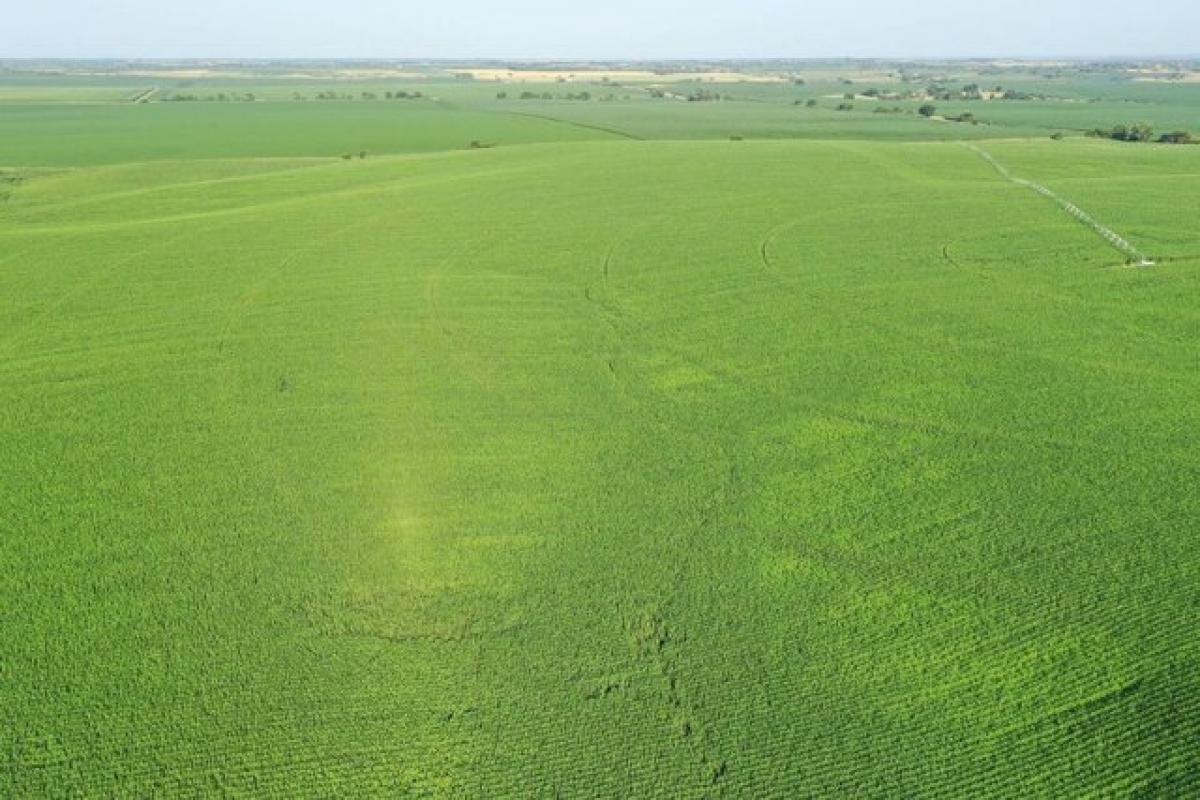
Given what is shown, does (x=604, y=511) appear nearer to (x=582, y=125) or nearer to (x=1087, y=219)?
(x=1087, y=219)

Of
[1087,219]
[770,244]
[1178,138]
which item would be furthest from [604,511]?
[1178,138]

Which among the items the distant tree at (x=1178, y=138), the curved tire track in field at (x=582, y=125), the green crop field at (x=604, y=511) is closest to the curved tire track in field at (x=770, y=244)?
the green crop field at (x=604, y=511)

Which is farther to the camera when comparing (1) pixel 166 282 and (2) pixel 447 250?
(2) pixel 447 250

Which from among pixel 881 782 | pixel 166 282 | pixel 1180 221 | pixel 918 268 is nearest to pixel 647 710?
pixel 881 782

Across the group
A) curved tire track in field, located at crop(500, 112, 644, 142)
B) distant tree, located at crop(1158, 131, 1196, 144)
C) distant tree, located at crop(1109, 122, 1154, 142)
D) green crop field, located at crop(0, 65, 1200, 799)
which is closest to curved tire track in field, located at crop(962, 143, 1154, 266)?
green crop field, located at crop(0, 65, 1200, 799)

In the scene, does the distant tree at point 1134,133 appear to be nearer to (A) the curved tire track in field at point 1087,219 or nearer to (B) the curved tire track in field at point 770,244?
(A) the curved tire track in field at point 1087,219

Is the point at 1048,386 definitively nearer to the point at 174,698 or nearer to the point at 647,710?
the point at 647,710
